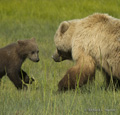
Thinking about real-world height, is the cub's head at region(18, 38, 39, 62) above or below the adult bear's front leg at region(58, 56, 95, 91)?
above

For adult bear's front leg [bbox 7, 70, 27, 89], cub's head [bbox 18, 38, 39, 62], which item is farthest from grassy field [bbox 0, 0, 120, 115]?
cub's head [bbox 18, 38, 39, 62]

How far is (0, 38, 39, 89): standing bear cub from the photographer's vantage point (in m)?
6.13

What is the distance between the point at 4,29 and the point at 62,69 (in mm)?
5942

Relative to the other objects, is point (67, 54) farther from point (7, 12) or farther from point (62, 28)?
point (7, 12)

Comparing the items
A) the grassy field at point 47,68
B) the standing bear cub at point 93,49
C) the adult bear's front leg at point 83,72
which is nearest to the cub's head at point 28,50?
the grassy field at point 47,68

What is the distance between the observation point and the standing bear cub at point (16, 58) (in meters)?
6.13

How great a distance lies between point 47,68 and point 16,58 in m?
1.70

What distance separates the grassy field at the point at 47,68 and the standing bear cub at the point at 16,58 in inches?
7.8

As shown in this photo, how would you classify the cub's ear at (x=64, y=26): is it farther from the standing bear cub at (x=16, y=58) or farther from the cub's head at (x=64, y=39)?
the standing bear cub at (x=16, y=58)

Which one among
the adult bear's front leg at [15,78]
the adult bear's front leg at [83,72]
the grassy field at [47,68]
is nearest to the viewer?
the grassy field at [47,68]

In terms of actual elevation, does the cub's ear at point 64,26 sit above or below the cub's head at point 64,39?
above

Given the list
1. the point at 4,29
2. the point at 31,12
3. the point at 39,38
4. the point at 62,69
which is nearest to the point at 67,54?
the point at 62,69

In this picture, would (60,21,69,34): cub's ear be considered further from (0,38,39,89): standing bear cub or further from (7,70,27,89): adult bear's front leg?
(7,70,27,89): adult bear's front leg

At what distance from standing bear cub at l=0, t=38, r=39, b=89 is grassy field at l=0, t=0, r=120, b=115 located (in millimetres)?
198
